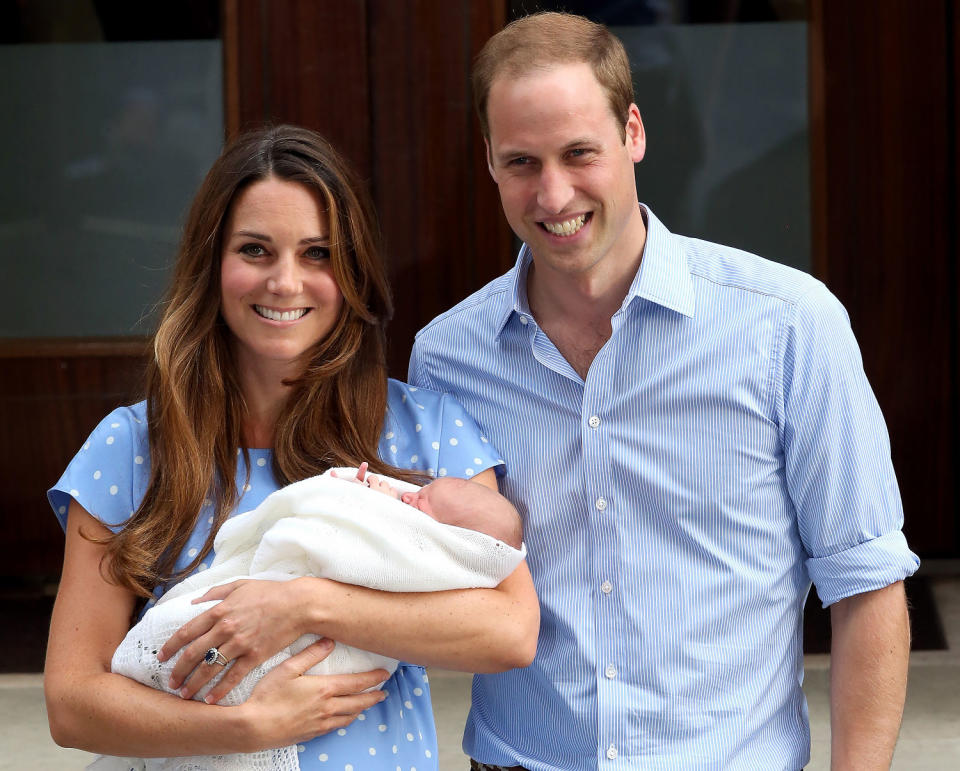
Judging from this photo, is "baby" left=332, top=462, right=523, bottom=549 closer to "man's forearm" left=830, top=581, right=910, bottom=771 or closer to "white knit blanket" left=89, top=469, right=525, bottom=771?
"white knit blanket" left=89, top=469, right=525, bottom=771

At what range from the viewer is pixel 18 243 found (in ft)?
15.3

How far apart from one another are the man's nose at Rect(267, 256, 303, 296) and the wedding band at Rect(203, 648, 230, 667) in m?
0.61

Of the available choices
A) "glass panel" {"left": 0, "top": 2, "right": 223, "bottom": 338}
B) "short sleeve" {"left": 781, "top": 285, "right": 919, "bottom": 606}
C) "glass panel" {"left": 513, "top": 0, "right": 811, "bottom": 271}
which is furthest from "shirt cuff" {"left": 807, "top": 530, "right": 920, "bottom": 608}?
"glass panel" {"left": 0, "top": 2, "right": 223, "bottom": 338}

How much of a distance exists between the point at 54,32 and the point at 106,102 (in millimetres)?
285

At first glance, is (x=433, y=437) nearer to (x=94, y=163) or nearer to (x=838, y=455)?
(x=838, y=455)

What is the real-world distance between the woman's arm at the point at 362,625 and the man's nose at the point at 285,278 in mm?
497

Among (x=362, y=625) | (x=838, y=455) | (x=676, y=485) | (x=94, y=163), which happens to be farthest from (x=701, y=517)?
(x=94, y=163)

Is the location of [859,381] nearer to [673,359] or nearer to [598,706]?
[673,359]

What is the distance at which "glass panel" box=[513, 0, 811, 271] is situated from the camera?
4.34 metres

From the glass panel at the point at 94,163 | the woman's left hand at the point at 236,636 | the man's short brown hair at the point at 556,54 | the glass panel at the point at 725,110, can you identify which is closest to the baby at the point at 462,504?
the woman's left hand at the point at 236,636

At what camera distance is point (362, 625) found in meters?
2.07

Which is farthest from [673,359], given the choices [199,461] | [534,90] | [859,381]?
[199,461]

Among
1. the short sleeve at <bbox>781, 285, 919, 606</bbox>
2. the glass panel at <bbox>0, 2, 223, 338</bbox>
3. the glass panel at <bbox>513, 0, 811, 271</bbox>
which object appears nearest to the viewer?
the short sleeve at <bbox>781, 285, 919, 606</bbox>

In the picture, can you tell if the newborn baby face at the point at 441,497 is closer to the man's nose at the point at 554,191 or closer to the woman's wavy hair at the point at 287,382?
the woman's wavy hair at the point at 287,382
